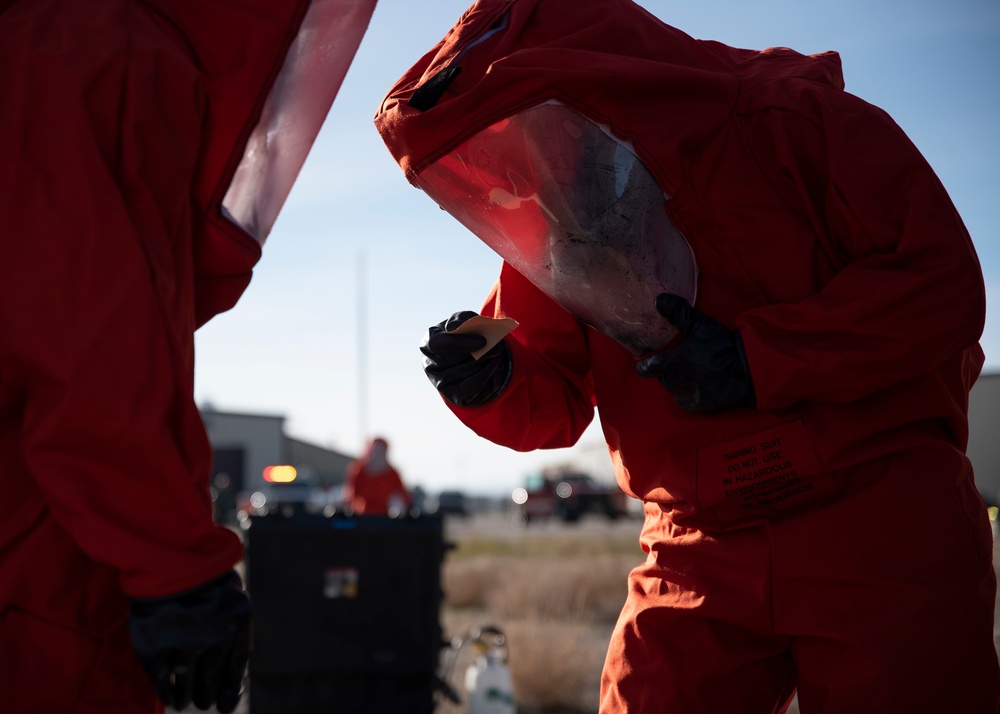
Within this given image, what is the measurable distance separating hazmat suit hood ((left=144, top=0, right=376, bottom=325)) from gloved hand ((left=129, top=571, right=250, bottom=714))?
23.0 inches

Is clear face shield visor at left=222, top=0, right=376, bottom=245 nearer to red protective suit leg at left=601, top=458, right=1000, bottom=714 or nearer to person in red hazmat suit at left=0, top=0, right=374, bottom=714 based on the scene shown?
person in red hazmat suit at left=0, top=0, right=374, bottom=714

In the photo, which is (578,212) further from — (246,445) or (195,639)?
(246,445)

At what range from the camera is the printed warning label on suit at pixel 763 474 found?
5.91ft

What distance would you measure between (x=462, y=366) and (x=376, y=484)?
30.1 ft

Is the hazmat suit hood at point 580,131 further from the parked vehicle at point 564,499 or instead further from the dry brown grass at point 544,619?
the parked vehicle at point 564,499

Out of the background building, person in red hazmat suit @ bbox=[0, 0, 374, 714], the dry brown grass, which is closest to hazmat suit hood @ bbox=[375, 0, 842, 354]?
person in red hazmat suit @ bbox=[0, 0, 374, 714]

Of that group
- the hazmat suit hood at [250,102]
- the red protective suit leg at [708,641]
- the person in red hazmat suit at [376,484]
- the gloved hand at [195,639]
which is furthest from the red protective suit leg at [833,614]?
the person in red hazmat suit at [376,484]

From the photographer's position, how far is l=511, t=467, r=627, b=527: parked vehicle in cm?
2897

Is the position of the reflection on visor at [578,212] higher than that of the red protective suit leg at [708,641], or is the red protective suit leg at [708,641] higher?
the reflection on visor at [578,212]

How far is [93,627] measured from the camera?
137 cm

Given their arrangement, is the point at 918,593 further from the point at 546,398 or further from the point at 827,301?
the point at 546,398

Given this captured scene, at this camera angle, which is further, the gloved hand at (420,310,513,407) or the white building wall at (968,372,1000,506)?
the white building wall at (968,372,1000,506)

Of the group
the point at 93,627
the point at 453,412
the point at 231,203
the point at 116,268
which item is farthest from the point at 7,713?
the point at 453,412

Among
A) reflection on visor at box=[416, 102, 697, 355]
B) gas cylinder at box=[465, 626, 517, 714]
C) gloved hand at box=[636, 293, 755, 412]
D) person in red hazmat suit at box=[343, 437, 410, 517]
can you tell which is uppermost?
person in red hazmat suit at box=[343, 437, 410, 517]
